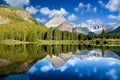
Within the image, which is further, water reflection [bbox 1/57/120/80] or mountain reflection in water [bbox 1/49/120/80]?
mountain reflection in water [bbox 1/49/120/80]

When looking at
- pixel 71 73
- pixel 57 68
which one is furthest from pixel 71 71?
pixel 57 68

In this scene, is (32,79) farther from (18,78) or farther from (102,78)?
(102,78)

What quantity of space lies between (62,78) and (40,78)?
10.6 feet

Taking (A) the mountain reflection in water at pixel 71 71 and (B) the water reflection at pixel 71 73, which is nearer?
(B) the water reflection at pixel 71 73

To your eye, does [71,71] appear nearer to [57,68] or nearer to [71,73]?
[71,73]

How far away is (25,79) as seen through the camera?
35250mm

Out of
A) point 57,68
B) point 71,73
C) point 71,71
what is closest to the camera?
point 71,73

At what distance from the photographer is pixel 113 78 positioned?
37.5 m

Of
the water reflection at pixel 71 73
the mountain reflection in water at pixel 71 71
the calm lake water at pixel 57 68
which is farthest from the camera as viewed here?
the calm lake water at pixel 57 68

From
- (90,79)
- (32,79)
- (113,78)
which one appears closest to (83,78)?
(90,79)

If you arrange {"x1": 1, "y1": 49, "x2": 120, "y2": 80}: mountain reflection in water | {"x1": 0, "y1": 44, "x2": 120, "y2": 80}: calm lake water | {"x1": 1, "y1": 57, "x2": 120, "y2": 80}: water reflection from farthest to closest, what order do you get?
{"x1": 0, "y1": 44, "x2": 120, "y2": 80}: calm lake water → {"x1": 1, "y1": 49, "x2": 120, "y2": 80}: mountain reflection in water → {"x1": 1, "y1": 57, "x2": 120, "y2": 80}: water reflection

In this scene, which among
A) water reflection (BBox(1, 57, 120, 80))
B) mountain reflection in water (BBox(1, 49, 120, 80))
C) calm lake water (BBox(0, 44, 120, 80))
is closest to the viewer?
water reflection (BBox(1, 57, 120, 80))

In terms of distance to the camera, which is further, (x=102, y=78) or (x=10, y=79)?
(x=102, y=78)

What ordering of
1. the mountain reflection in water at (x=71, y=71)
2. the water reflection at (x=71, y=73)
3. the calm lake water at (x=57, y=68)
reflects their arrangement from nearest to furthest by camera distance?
the water reflection at (x=71, y=73)
the mountain reflection in water at (x=71, y=71)
the calm lake water at (x=57, y=68)
